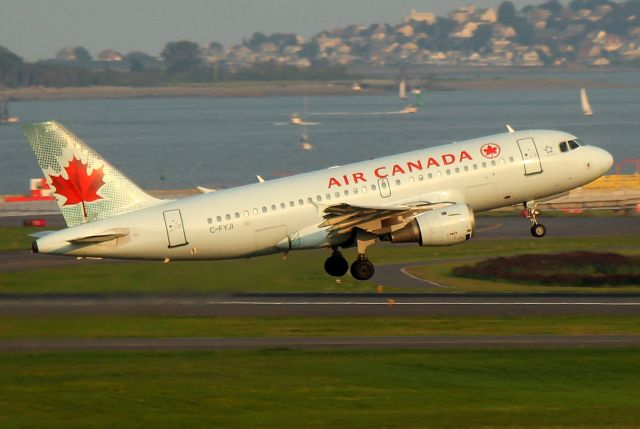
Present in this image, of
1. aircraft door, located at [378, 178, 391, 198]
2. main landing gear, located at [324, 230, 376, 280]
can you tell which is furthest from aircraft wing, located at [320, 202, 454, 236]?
main landing gear, located at [324, 230, 376, 280]

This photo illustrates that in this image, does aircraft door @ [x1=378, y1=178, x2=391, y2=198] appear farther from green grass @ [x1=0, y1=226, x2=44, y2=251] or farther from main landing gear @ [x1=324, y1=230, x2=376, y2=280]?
green grass @ [x1=0, y1=226, x2=44, y2=251]

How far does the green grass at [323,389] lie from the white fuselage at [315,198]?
5417 millimetres

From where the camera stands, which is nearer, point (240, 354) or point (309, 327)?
point (240, 354)

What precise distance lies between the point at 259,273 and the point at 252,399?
1453cm

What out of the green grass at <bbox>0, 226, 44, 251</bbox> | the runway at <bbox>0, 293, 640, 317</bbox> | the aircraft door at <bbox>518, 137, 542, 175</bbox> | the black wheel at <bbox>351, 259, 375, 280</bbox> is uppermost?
the aircraft door at <bbox>518, 137, 542, 175</bbox>

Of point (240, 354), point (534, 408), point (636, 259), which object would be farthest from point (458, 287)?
point (534, 408)

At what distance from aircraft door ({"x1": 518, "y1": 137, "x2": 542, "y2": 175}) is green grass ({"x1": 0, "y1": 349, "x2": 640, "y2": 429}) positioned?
9.01m

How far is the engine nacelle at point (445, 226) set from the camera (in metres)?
54.5

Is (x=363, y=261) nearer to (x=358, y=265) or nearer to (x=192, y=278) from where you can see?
(x=358, y=265)

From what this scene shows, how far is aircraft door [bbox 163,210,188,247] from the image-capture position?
2140 inches

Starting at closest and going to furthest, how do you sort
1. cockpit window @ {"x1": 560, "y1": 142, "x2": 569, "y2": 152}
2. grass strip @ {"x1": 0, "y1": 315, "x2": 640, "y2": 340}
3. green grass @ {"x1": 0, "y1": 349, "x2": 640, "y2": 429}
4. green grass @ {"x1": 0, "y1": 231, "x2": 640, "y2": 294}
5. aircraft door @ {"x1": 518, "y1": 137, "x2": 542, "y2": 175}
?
green grass @ {"x1": 0, "y1": 349, "x2": 640, "y2": 429}
grass strip @ {"x1": 0, "y1": 315, "x2": 640, "y2": 340}
green grass @ {"x1": 0, "y1": 231, "x2": 640, "y2": 294}
aircraft door @ {"x1": 518, "y1": 137, "x2": 542, "y2": 175}
cockpit window @ {"x1": 560, "y1": 142, "x2": 569, "y2": 152}

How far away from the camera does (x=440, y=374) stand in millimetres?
47594

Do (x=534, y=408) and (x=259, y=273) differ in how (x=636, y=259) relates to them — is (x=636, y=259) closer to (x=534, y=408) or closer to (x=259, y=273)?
(x=259, y=273)

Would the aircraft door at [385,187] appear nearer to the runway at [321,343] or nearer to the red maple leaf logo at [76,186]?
the runway at [321,343]
